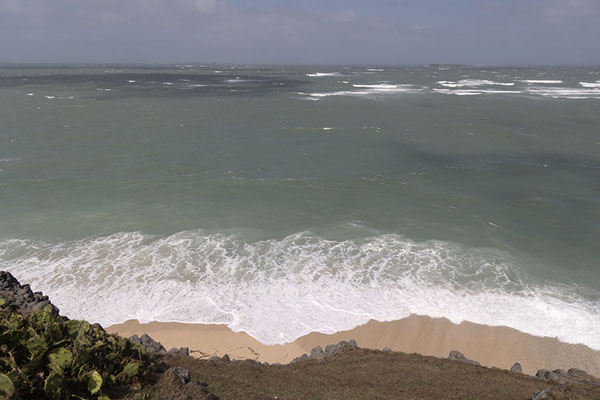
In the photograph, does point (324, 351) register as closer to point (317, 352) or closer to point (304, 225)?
point (317, 352)

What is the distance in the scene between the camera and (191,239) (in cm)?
2023

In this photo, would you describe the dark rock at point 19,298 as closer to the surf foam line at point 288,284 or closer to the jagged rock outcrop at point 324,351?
the surf foam line at point 288,284

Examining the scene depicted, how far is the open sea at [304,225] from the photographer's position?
15.2 m

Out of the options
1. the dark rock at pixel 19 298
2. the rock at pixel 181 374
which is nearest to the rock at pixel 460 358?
the rock at pixel 181 374

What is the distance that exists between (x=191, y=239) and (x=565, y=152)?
122 feet

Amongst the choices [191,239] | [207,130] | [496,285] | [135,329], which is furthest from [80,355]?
[207,130]

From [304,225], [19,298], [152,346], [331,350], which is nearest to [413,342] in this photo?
[331,350]

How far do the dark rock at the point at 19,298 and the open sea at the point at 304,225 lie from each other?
4030 millimetres

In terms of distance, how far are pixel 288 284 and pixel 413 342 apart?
5693 mm

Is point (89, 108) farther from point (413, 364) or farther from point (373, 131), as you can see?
point (413, 364)

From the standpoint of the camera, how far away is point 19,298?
33.3ft

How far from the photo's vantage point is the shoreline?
41.1 ft

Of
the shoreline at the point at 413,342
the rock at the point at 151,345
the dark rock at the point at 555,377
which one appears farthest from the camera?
the shoreline at the point at 413,342

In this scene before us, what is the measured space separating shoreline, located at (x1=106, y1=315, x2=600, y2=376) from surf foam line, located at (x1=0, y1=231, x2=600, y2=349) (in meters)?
0.39
